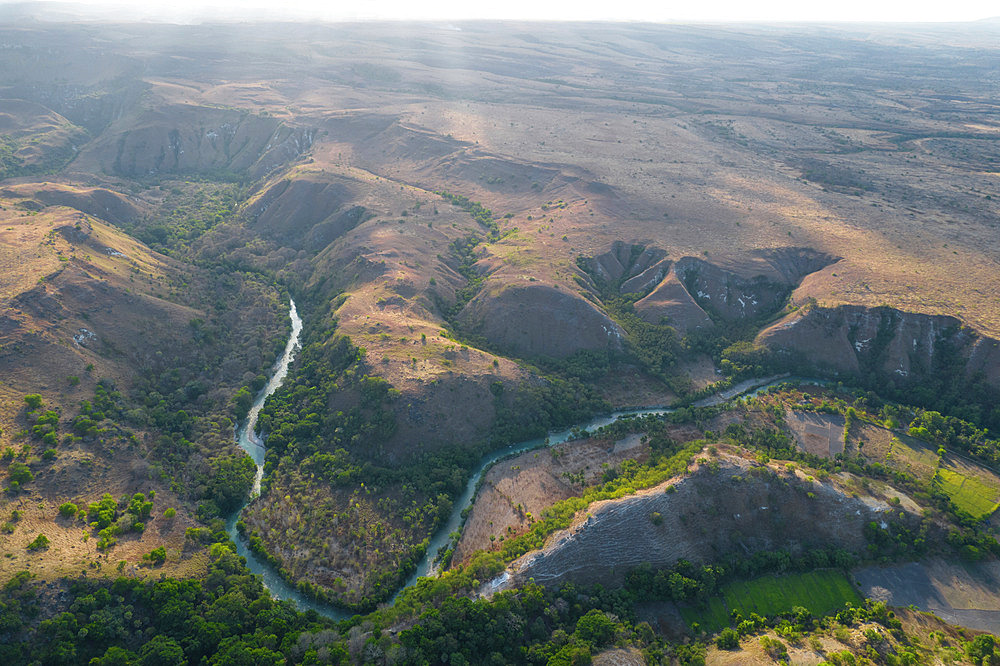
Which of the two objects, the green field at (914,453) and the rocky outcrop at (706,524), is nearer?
the rocky outcrop at (706,524)

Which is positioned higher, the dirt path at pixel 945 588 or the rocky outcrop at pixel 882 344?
the rocky outcrop at pixel 882 344

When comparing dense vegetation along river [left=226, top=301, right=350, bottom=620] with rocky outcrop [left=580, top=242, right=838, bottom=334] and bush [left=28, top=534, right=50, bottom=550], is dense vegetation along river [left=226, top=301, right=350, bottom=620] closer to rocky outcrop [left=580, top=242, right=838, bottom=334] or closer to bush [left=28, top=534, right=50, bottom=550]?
bush [left=28, top=534, right=50, bottom=550]

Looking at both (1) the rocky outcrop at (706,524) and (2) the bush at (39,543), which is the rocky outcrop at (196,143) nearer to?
(2) the bush at (39,543)

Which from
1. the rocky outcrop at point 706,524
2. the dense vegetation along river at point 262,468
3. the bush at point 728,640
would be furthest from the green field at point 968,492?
the dense vegetation along river at point 262,468

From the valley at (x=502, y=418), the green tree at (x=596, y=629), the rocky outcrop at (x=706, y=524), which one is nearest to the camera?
the green tree at (x=596, y=629)

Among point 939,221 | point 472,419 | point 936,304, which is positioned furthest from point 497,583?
point 939,221

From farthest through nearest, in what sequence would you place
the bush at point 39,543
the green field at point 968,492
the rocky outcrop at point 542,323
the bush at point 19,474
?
1. the rocky outcrop at point 542,323
2. the green field at point 968,492
3. the bush at point 19,474
4. the bush at point 39,543
